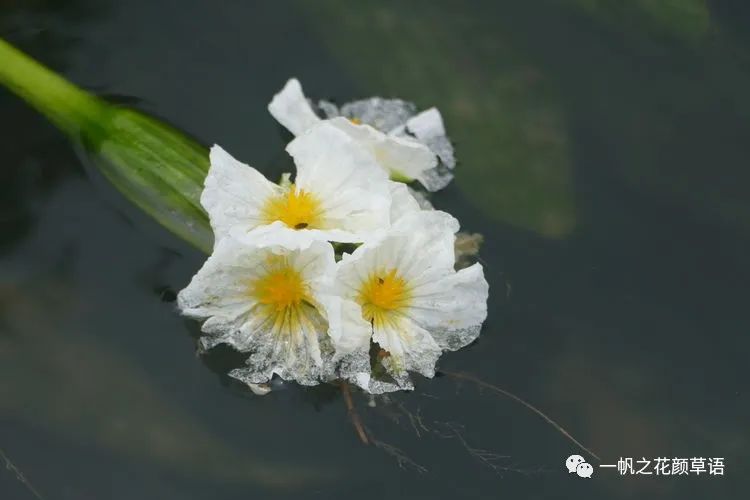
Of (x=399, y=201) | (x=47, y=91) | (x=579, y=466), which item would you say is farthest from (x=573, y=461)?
(x=47, y=91)

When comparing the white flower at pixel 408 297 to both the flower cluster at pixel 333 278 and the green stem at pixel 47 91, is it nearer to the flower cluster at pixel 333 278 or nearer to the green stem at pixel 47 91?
the flower cluster at pixel 333 278

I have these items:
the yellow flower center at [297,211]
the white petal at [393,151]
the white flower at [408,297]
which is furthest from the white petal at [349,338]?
the white petal at [393,151]

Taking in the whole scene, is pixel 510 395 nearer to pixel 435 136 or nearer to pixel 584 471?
pixel 584 471

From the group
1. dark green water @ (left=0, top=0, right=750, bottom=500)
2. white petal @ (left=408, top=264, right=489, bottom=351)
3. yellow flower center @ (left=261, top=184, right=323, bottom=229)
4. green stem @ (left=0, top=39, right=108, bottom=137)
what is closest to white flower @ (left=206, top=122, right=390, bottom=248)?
yellow flower center @ (left=261, top=184, right=323, bottom=229)

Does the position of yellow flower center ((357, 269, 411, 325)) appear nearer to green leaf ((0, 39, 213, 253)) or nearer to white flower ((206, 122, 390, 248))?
white flower ((206, 122, 390, 248))

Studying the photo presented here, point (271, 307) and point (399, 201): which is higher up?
point (399, 201)

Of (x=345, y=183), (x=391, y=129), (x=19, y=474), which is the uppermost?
(x=391, y=129)

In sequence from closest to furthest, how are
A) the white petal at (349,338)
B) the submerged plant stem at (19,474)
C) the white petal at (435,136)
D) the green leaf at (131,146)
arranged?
1. the white petal at (349,338)
2. the submerged plant stem at (19,474)
3. the green leaf at (131,146)
4. the white petal at (435,136)
